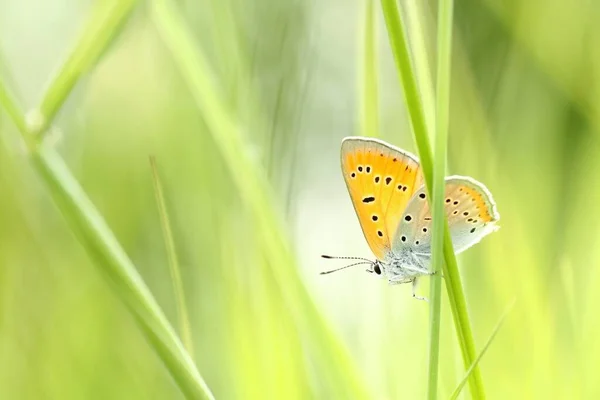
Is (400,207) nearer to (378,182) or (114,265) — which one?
(378,182)

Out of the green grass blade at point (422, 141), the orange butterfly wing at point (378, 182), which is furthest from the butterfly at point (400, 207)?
the green grass blade at point (422, 141)

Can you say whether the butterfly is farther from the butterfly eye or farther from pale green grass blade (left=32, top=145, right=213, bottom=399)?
pale green grass blade (left=32, top=145, right=213, bottom=399)

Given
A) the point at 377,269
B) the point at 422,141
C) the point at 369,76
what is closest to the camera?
the point at 422,141

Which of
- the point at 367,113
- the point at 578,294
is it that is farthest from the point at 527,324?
the point at 367,113

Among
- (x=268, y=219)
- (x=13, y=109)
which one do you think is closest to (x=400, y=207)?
(x=268, y=219)

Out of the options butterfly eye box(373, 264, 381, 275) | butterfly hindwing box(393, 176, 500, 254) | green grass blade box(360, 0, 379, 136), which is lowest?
butterfly eye box(373, 264, 381, 275)

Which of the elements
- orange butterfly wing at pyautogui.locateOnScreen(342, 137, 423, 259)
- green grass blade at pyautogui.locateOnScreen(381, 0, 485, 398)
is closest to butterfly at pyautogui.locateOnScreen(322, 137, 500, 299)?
orange butterfly wing at pyautogui.locateOnScreen(342, 137, 423, 259)

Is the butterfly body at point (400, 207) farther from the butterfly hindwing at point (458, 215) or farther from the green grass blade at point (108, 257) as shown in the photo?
the green grass blade at point (108, 257)
